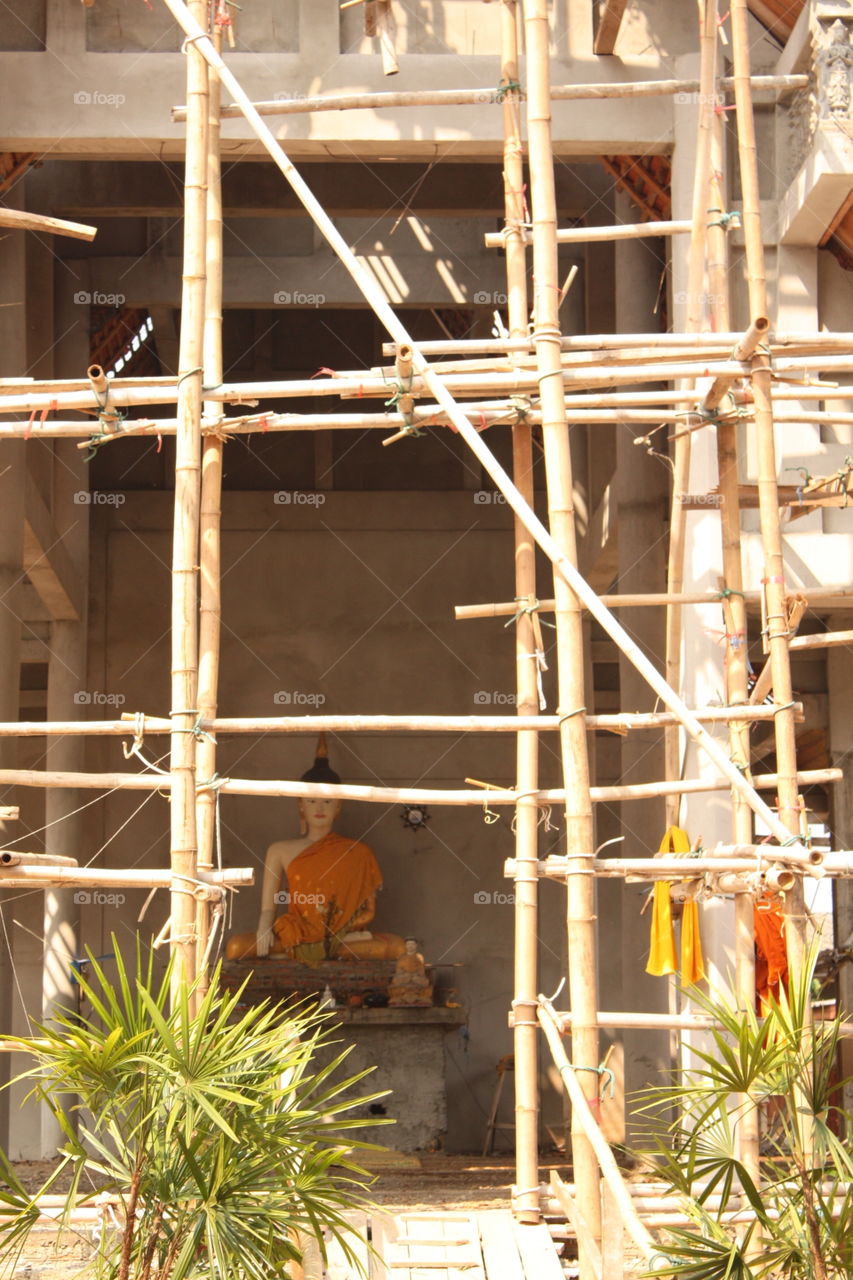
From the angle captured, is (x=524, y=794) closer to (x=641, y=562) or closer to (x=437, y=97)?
(x=437, y=97)

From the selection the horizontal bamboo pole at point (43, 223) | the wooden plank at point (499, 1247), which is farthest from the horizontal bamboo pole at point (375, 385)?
Result: the wooden plank at point (499, 1247)

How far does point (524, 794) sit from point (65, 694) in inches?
318

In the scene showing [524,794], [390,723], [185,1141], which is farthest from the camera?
[524,794]

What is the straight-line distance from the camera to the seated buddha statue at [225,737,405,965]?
15.2 meters

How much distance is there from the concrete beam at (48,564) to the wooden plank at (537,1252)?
24.5 feet

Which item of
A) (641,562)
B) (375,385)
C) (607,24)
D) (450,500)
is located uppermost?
(607,24)

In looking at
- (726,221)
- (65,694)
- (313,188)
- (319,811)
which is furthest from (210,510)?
(319,811)

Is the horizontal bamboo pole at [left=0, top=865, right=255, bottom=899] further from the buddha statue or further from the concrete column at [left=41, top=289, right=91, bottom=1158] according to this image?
the concrete column at [left=41, top=289, right=91, bottom=1158]

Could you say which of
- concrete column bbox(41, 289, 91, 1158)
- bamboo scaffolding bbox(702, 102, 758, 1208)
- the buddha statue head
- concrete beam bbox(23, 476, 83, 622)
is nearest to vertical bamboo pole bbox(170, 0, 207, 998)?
bamboo scaffolding bbox(702, 102, 758, 1208)

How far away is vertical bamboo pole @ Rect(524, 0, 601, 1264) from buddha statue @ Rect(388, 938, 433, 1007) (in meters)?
7.52

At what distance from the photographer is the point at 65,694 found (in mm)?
15125

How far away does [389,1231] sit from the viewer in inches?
274

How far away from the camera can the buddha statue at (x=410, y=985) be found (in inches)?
547

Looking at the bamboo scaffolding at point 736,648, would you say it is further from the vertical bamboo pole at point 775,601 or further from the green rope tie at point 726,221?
the vertical bamboo pole at point 775,601
